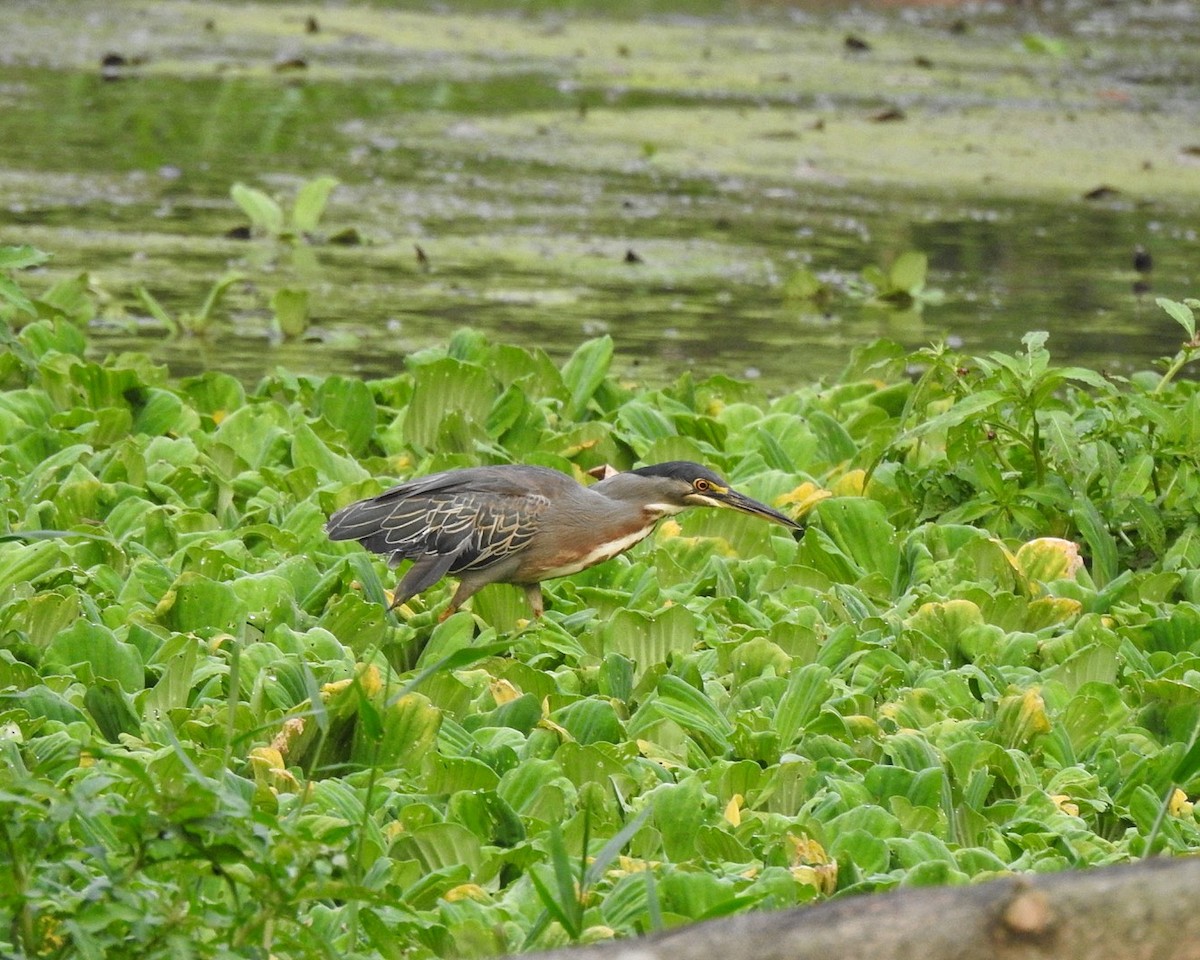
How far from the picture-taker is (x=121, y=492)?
15.2 feet

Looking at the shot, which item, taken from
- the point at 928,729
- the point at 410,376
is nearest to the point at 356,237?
the point at 410,376

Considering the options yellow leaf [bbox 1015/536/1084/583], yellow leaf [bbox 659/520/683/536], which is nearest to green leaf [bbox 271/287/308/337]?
yellow leaf [bbox 659/520/683/536]

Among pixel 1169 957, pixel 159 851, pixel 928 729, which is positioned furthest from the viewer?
pixel 928 729

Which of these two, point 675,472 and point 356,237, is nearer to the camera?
point 675,472

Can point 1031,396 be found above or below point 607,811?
above

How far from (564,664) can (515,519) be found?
0.31 meters

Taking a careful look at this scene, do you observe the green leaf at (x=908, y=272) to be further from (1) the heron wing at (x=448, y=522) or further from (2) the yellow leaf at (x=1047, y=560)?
(1) the heron wing at (x=448, y=522)

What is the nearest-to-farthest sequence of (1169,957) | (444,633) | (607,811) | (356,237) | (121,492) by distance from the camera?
(1169,957) < (607,811) < (444,633) < (121,492) < (356,237)

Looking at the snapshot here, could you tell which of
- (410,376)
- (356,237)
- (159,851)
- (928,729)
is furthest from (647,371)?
(159,851)

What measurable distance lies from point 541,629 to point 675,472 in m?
0.46

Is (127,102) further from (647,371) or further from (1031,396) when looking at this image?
(1031,396)

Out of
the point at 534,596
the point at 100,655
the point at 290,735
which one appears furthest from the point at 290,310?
the point at 290,735

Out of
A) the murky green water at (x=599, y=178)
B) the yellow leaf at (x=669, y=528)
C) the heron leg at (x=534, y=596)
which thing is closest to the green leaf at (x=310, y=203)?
the murky green water at (x=599, y=178)

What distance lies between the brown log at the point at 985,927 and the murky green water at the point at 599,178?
479 centimetres
